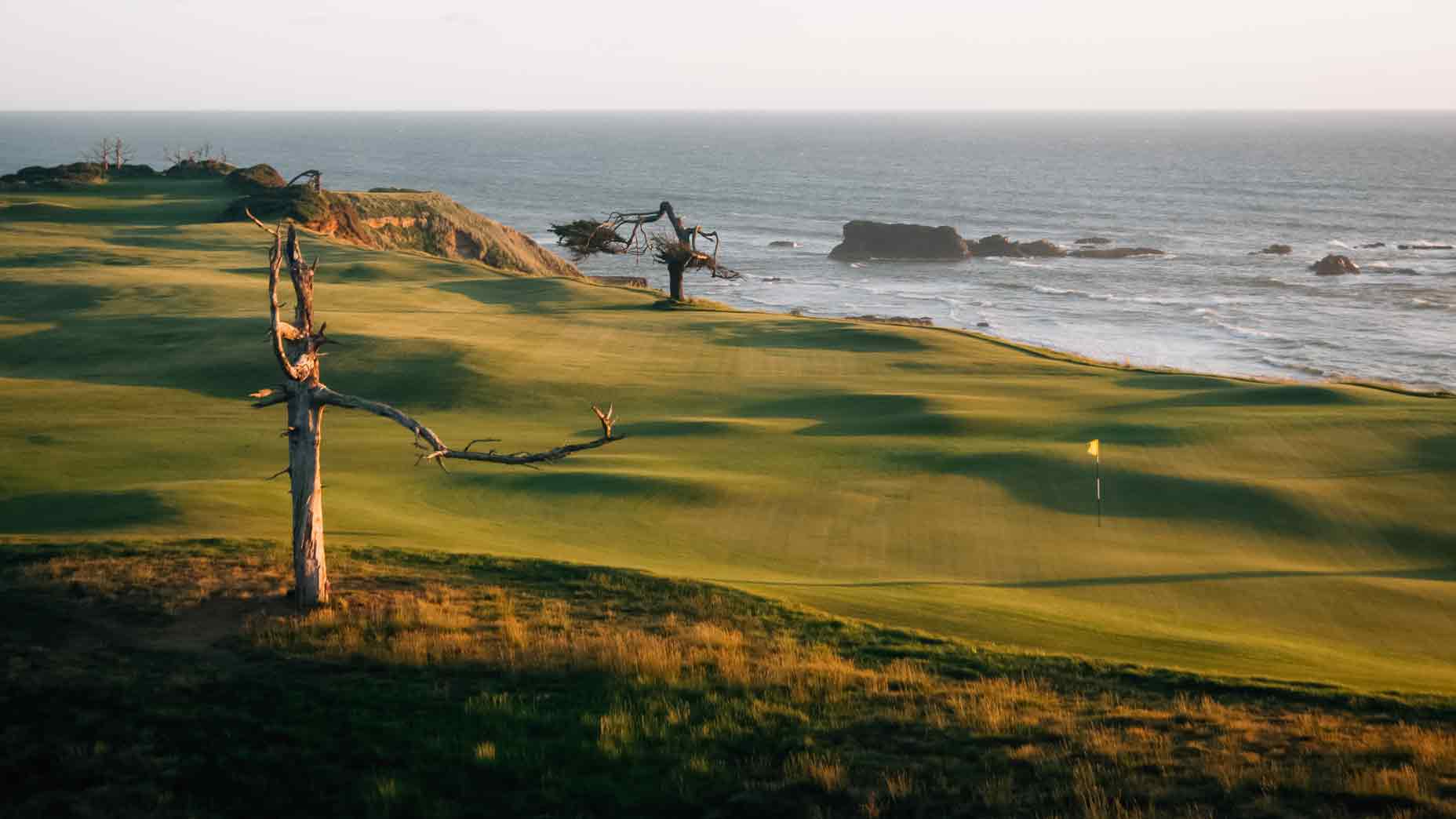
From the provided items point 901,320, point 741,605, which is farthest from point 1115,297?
point 741,605

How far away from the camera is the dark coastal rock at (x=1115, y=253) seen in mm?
99562

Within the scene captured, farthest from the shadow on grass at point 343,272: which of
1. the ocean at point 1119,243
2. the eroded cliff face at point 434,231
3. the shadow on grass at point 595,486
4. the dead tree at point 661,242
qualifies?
the ocean at point 1119,243

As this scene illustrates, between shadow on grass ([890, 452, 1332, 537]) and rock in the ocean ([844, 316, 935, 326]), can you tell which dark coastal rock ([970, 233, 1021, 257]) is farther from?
shadow on grass ([890, 452, 1332, 537])

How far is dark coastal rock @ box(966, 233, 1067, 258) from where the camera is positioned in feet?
334

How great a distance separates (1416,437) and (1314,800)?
15675mm

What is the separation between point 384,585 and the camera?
1377 centimetres

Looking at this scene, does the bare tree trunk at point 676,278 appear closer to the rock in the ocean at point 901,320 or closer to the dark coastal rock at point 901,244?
the rock in the ocean at point 901,320

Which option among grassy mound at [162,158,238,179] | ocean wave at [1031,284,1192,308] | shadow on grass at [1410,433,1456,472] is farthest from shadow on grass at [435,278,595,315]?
grassy mound at [162,158,238,179]

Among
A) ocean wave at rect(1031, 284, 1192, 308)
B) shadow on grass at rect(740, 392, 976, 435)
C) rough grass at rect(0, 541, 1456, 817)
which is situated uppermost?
ocean wave at rect(1031, 284, 1192, 308)

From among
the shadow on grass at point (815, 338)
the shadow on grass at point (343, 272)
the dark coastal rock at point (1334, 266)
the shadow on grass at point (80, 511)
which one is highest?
the dark coastal rock at point (1334, 266)

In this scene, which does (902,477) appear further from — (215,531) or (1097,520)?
Answer: (215,531)

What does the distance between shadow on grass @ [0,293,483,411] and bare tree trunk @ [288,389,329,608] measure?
14206 mm

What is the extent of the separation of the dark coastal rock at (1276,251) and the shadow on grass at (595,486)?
90.4m

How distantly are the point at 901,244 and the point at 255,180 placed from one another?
Result: 48.9 metres
